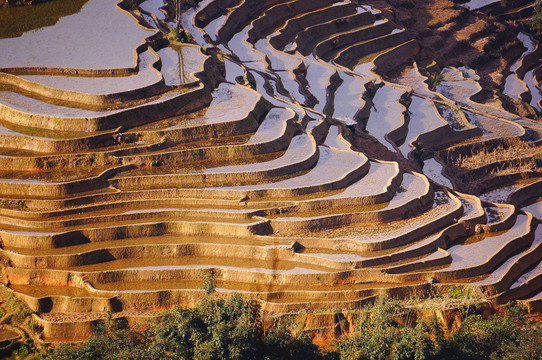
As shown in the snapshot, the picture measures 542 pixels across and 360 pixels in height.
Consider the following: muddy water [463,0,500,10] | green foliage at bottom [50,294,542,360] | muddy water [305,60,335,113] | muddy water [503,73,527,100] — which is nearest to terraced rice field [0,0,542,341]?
muddy water [305,60,335,113]

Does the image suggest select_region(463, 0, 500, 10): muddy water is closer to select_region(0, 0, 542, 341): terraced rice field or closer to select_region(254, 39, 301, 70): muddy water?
select_region(0, 0, 542, 341): terraced rice field

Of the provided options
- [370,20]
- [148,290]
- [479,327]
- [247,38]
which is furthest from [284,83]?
[479,327]

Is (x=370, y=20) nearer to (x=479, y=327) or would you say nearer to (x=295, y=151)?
(x=295, y=151)

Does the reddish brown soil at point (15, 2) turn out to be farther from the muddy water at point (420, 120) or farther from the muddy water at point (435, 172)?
the muddy water at point (435, 172)

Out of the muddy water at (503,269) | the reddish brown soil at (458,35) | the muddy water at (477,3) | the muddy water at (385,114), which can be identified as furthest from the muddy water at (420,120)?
the muddy water at (477,3)

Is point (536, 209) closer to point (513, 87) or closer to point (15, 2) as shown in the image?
point (513, 87)

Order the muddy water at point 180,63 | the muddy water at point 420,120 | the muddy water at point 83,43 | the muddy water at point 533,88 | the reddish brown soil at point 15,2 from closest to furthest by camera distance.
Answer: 1. the muddy water at point 180,63
2. the muddy water at point 83,43
3. the muddy water at point 420,120
4. the reddish brown soil at point 15,2
5. the muddy water at point 533,88

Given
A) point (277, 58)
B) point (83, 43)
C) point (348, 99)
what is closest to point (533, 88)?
point (348, 99)
